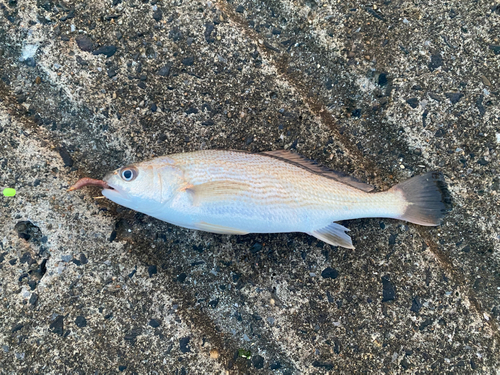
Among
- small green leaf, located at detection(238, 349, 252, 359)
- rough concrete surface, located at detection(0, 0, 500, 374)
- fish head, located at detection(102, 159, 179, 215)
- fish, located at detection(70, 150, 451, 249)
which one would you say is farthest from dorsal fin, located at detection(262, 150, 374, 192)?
small green leaf, located at detection(238, 349, 252, 359)

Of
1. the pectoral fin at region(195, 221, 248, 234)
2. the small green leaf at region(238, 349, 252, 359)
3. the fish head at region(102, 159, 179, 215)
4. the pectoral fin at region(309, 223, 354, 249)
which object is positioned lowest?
the small green leaf at region(238, 349, 252, 359)

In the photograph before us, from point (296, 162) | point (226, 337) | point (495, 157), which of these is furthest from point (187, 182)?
point (495, 157)

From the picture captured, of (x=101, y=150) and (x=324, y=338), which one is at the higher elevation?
(x=101, y=150)

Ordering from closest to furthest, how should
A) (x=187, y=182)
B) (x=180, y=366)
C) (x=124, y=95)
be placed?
(x=187, y=182), (x=180, y=366), (x=124, y=95)

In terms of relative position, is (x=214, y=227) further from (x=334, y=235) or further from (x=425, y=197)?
(x=425, y=197)

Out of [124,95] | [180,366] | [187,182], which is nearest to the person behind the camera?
[187,182]

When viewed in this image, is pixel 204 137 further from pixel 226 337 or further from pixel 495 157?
pixel 495 157

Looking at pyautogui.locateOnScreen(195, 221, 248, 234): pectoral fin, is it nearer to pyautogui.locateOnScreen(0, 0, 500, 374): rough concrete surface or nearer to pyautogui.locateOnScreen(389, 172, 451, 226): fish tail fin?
pyautogui.locateOnScreen(0, 0, 500, 374): rough concrete surface

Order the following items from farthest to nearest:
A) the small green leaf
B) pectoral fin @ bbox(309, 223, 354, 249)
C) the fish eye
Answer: the small green leaf < pectoral fin @ bbox(309, 223, 354, 249) < the fish eye
